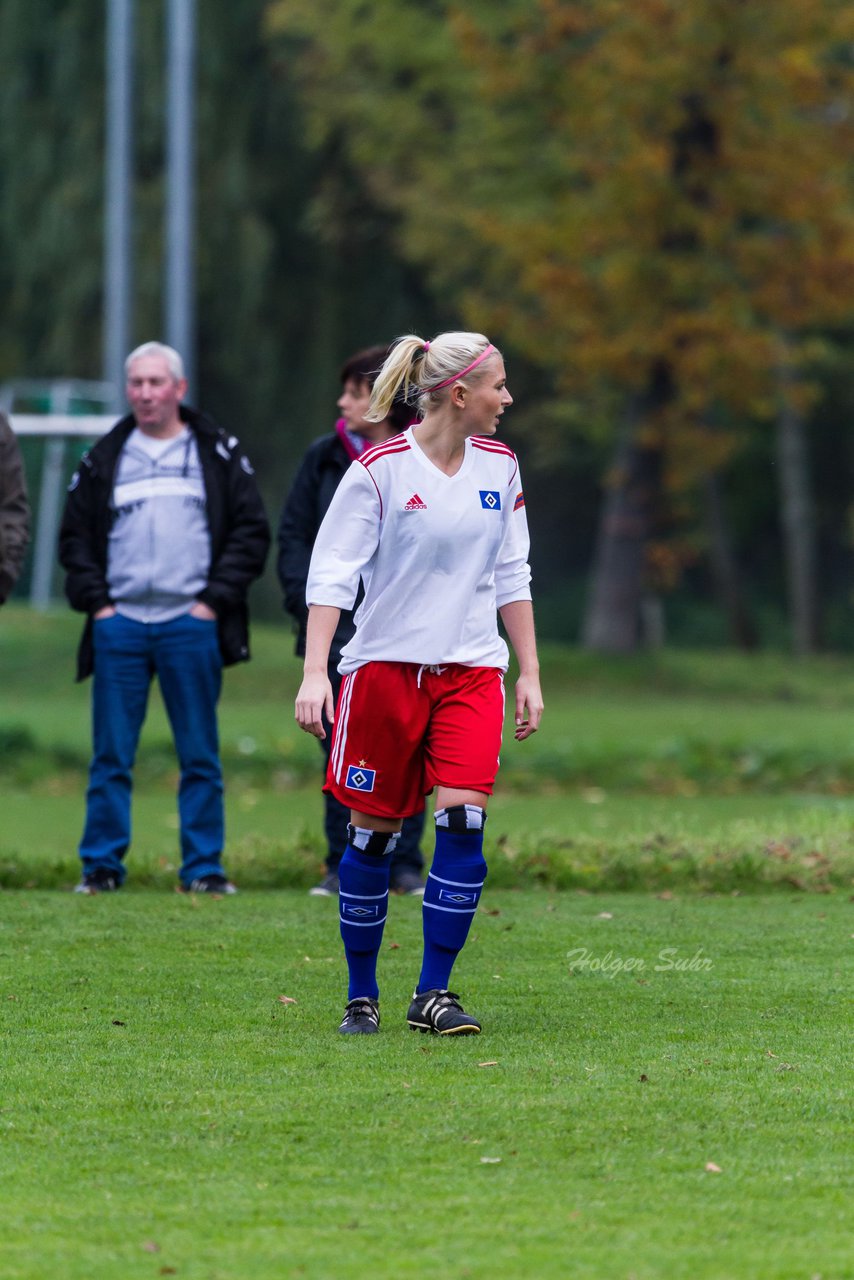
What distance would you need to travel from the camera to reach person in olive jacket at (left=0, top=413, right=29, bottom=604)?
8195mm

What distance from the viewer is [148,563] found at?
27.8 ft

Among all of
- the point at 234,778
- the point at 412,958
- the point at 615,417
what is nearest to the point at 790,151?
the point at 615,417

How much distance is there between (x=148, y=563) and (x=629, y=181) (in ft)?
55.5

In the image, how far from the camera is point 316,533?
27.5ft

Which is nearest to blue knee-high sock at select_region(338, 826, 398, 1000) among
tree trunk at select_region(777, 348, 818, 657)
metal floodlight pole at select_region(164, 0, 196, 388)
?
metal floodlight pole at select_region(164, 0, 196, 388)

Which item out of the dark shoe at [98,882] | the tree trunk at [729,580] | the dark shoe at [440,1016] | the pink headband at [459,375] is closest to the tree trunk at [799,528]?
the tree trunk at [729,580]

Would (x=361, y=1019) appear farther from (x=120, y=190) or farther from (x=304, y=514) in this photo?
(x=120, y=190)

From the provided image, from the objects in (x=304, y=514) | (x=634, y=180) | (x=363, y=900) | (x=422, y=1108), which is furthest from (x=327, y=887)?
(x=634, y=180)


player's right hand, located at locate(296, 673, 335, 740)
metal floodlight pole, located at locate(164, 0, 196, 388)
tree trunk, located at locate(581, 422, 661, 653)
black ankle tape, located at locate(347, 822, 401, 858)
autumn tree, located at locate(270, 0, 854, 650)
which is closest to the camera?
player's right hand, located at locate(296, 673, 335, 740)

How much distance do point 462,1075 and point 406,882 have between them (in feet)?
11.2

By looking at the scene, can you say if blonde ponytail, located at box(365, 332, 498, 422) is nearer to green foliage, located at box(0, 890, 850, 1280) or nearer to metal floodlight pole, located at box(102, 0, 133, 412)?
green foliage, located at box(0, 890, 850, 1280)

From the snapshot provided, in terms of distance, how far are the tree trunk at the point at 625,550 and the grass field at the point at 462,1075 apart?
1727cm

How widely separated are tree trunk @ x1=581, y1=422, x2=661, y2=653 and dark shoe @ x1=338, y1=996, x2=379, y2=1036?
71.9ft

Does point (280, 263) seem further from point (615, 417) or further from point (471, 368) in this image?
point (471, 368)
